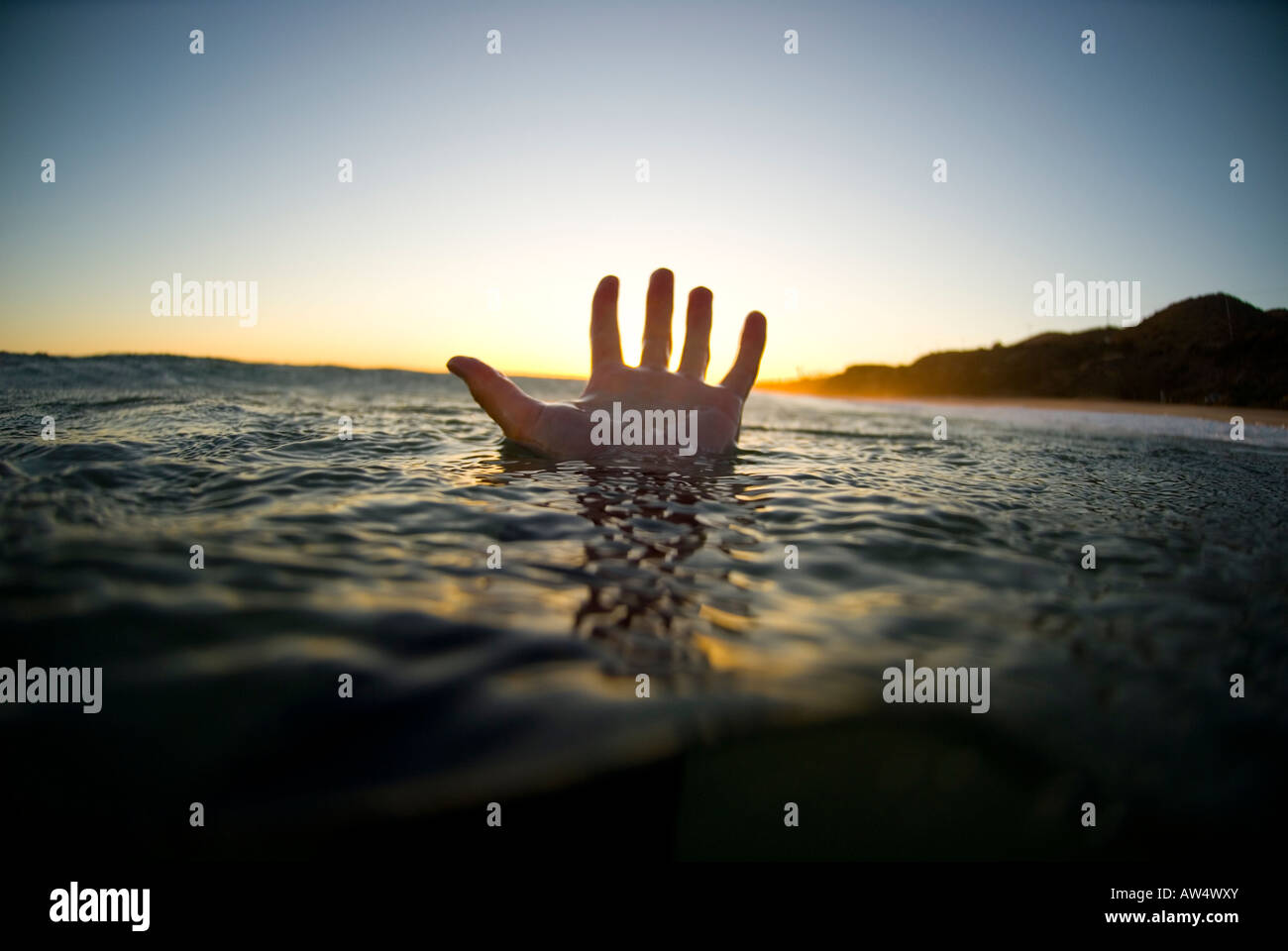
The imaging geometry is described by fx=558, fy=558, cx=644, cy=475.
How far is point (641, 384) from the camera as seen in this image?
4.47m

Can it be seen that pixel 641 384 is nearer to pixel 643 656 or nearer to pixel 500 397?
pixel 500 397

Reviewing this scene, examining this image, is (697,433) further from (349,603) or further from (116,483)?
(116,483)

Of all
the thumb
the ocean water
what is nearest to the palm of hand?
the thumb

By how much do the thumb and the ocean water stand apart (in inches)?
45.9

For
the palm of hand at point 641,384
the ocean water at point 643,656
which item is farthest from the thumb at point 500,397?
the ocean water at point 643,656

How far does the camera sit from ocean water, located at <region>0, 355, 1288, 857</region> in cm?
106

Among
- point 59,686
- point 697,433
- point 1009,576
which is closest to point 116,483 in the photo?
point 59,686

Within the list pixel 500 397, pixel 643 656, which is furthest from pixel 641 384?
pixel 643 656

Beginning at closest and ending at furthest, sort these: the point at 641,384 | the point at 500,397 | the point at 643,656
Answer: the point at 643,656
the point at 500,397
the point at 641,384

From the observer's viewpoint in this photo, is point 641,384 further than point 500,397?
Yes

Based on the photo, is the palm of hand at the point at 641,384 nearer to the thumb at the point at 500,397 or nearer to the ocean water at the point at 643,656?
the thumb at the point at 500,397

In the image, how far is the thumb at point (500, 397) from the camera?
3.88 m

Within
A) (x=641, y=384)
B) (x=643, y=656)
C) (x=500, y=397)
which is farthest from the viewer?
(x=641, y=384)

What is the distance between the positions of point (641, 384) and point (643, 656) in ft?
10.7
